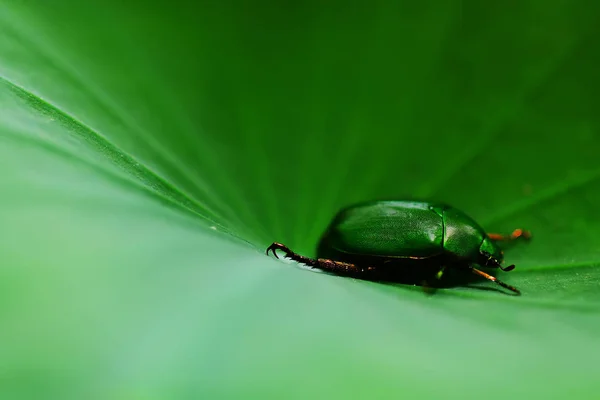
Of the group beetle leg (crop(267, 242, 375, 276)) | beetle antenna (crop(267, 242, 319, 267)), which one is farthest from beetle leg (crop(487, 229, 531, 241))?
beetle antenna (crop(267, 242, 319, 267))

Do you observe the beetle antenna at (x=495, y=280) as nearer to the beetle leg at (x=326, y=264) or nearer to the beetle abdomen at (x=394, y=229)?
the beetle abdomen at (x=394, y=229)

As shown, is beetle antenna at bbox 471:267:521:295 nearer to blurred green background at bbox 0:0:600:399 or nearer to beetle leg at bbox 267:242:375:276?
blurred green background at bbox 0:0:600:399

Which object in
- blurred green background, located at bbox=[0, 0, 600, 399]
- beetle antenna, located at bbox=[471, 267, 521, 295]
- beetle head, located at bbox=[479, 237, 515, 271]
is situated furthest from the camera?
beetle head, located at bbox=[479, 237, 515, 271]

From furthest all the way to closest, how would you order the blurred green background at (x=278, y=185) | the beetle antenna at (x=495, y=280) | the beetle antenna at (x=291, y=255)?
the beetle antenna at (x=291, y=255), the beetle antenna at (x=495, y=280), the blurred green background at (x=278, y=185)

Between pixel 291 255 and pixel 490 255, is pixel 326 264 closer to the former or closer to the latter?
pixel 291 255

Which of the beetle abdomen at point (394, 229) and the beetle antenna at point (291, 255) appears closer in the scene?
the beetle antenna at point (291, 255)

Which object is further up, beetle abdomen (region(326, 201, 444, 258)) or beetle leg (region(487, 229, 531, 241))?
beetle leg (region(487, 229, 531, 241))

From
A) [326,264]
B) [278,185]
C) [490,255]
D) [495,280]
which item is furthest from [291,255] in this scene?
[490,255]

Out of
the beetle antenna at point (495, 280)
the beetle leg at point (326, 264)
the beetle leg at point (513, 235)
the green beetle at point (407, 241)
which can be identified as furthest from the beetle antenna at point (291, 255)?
the beetle leg at point (513, 235)

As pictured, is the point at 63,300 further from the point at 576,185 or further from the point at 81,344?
the point at 576,185
